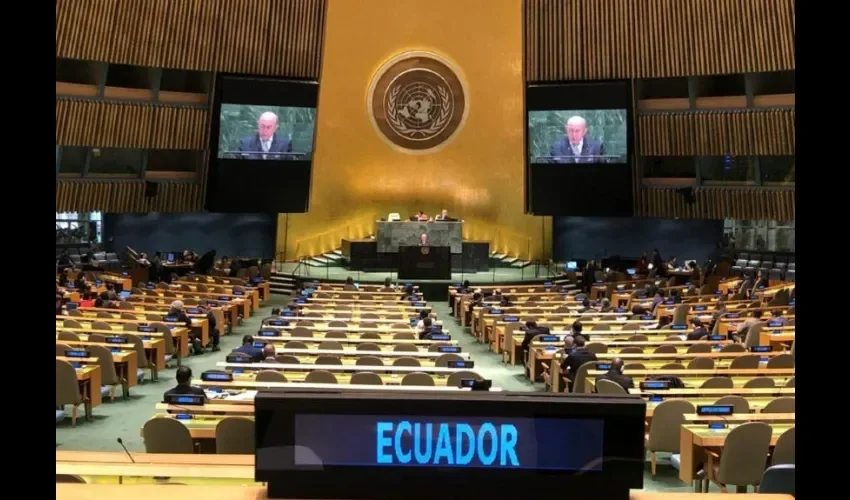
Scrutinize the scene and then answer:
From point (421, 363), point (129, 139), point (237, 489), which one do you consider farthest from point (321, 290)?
point (237, 489)

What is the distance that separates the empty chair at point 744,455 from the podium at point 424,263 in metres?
17.2

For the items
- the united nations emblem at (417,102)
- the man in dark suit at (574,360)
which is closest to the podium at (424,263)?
the united nations emblem at (417,102)

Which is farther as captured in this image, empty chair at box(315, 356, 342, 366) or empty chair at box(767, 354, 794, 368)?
empty chair at box(767, 354, 794, 368)

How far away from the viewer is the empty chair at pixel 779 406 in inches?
287

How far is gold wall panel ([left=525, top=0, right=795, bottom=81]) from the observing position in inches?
845

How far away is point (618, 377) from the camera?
820 cm

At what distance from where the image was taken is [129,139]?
2227 cm

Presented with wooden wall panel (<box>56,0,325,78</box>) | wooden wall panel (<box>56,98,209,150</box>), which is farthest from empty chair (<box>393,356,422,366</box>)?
wooden wall panel (<box>56,98,209,150</box>)

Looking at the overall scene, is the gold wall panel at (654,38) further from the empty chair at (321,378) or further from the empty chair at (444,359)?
the empty chair at (321,378)

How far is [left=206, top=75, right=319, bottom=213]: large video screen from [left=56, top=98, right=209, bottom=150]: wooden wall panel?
2.12ft

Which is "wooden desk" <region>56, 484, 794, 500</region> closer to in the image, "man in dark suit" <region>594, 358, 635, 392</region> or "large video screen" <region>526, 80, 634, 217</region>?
"man in dark suit" <region>594, 358, 635, 392</region>

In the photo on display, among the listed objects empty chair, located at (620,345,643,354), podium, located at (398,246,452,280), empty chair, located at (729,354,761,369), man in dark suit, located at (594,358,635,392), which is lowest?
man in dark suit, located at (594,358,635,392)

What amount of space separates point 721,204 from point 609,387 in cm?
1728

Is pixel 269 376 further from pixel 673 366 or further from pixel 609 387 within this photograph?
pixel 673 366
